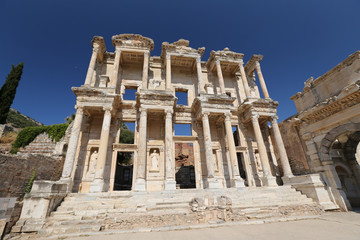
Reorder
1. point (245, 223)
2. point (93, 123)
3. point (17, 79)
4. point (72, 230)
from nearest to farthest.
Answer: point (72, 230), point (245, 223), point (93, 123), point (17, 79)

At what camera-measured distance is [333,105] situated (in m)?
10.1

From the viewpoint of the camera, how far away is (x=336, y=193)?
31.7 feet

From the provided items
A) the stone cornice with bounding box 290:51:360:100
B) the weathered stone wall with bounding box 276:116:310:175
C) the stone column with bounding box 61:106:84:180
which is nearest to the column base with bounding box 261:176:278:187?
the weathered stone wall with bounding box 276:116:310:175

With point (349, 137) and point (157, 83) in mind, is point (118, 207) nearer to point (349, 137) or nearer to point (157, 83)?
point (157, 83)

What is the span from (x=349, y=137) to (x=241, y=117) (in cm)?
749

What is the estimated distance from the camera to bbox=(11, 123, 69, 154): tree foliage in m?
17.5

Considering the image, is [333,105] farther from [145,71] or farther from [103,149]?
[103,149]

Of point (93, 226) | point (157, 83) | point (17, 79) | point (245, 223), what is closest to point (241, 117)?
point (157, 83)

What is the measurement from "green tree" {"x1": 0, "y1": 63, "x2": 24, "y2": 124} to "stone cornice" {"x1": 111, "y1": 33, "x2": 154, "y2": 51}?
19512mm

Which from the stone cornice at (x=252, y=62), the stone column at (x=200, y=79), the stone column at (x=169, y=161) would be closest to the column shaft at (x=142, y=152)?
the stone column at (x=169, y=161)

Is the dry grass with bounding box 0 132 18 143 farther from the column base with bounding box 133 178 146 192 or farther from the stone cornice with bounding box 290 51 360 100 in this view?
the stone cornice with bounding box 290 51 360 100

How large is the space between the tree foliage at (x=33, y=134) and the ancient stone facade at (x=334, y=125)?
22359 millimetres

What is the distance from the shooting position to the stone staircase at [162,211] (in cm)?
668

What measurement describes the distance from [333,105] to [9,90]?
36.3 m
